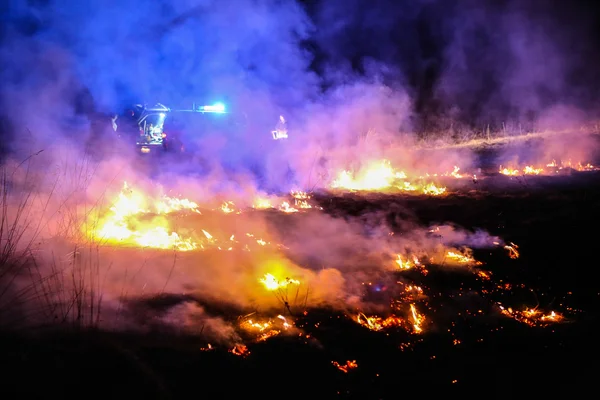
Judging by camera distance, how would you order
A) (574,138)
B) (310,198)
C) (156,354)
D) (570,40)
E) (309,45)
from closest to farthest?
(156,354) < (310,198) < (309,45) < (574,138) < (570,40)

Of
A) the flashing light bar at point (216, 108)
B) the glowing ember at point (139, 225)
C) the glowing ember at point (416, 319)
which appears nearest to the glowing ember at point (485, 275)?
the glowing ember at point (416, 319)

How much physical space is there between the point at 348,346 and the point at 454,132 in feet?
44.0

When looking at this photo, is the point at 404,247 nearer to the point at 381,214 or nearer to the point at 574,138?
the point at 381,214

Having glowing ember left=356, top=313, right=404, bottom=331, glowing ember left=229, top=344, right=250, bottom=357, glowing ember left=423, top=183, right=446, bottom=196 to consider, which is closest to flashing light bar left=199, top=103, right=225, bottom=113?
glowing ember left=423, top=183, right=446, bottom=196

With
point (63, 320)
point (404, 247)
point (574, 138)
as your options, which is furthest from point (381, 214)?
point (574, 138)

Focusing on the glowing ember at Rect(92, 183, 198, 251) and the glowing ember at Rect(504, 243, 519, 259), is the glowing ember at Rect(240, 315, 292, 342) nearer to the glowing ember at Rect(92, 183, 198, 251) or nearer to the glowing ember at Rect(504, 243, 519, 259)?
the glowing ember at Rect(92, 183, 198, 251)

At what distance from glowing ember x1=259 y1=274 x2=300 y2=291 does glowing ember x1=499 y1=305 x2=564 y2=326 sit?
215 cm

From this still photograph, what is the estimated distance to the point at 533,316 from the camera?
351 centimetres

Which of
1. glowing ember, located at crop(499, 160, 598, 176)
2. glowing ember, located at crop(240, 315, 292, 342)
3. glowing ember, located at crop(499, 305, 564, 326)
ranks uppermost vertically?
glowing ember, located at crop(499, 160, 598, 176)

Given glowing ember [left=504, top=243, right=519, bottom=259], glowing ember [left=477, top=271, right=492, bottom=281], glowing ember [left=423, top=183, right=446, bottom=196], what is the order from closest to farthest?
glowing ember [left=477, top=271, right=492, bottom=281]
glowing ember [left=504, top=243, right=519, bottom=259]
glowing ember [left=423, top=183, right=446, bottom=196]

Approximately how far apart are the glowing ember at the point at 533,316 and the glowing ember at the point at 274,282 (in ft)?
7.07

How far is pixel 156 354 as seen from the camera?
2.89 metres

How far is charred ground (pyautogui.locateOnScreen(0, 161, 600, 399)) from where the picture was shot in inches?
102

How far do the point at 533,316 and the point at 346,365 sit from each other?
78.0 inches
